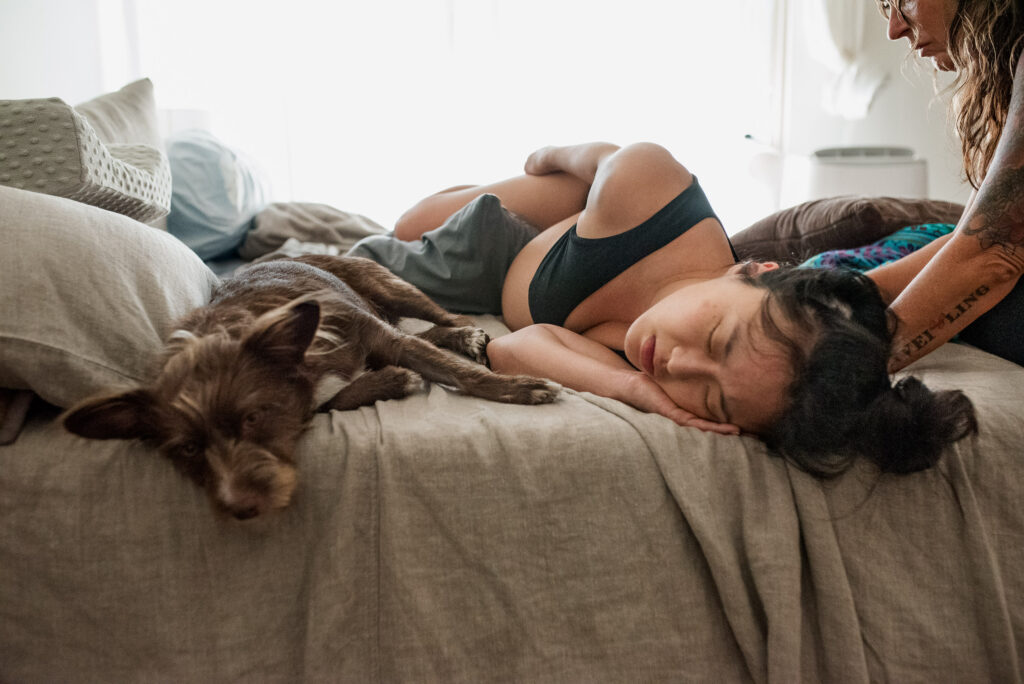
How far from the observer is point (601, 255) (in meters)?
2.02

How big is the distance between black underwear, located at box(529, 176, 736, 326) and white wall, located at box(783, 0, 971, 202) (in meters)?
4.10

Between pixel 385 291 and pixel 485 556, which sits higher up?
pixel 385 291

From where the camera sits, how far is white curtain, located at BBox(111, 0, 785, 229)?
190 inches

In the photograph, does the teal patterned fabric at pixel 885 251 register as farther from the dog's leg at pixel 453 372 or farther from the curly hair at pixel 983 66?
the dog's leg at pixel 453 372

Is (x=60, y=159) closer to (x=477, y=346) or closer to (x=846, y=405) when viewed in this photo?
(x=477, y=346)

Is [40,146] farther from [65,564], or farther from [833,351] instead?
[833,351]

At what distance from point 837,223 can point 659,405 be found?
170 centimetres

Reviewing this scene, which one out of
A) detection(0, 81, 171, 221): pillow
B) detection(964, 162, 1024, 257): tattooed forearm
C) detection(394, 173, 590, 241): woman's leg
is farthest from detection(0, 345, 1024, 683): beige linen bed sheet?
detection(394, 173, 590, 241): woman's leg

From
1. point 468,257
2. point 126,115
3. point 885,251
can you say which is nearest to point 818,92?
point 885,251

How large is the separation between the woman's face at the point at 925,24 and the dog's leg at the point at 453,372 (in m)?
1.37

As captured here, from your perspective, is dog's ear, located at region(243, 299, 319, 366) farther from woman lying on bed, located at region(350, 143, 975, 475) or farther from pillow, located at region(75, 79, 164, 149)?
pillow, located at region(75, 79, 164, 149)

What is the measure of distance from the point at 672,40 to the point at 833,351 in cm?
467

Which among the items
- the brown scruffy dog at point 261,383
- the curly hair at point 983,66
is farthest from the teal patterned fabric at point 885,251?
the brown scruffy dog at point 261,383

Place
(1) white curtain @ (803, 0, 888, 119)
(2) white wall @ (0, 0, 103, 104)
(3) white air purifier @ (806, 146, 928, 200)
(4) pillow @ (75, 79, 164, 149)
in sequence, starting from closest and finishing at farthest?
(4) pillow @ (75, 79, 164, 149) < (2) white wall @ (0, 0, 103, 104) < (3) white air purifier @ (806, 146, 928, 200) < (1) white curtain @ (803, 0, 888, 119)
